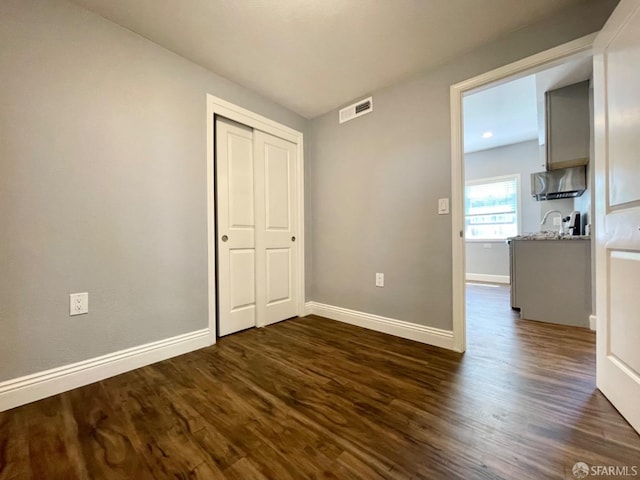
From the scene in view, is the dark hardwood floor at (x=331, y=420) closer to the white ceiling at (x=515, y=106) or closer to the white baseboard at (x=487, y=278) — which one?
the white ceiling at (x=515, y=106)

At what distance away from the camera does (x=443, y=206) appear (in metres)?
2.06

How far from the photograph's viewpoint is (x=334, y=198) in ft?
9.37

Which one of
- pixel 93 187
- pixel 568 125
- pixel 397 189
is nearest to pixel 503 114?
pixel 568 125

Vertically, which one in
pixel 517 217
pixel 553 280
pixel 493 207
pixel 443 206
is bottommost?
pixel 553 280

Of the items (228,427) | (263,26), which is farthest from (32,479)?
(263,26)

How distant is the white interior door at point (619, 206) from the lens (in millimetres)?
1137

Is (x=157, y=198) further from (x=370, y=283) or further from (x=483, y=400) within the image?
(x=483, y=400)

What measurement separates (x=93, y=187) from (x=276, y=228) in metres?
1.50

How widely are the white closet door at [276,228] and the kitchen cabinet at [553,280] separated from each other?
246 cm

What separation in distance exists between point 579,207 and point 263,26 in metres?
4.08

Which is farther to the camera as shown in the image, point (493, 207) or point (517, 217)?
point (493, 207)

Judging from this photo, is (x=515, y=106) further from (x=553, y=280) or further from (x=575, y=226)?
(x=553, y=280)

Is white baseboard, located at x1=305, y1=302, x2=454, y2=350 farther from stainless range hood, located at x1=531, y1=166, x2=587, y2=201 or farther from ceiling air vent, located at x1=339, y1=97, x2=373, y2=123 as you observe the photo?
stainless range hood, located at x1=531, y1=166, x2=587, y2=201

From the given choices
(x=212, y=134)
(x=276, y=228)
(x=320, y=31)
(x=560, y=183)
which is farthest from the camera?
(x=560, y=183)
